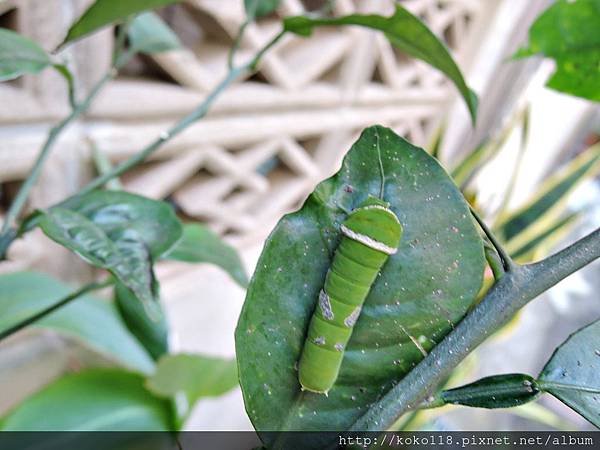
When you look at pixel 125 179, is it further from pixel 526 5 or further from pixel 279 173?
pixel 526 5

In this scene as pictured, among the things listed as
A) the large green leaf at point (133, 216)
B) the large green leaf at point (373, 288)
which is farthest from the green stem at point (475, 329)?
the large green leaf at point (133, 216)

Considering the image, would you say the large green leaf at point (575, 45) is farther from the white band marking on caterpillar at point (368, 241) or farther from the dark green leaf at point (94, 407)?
the dark green leaf at point (94, 407)

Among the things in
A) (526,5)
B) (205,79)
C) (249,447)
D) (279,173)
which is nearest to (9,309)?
(205,79)

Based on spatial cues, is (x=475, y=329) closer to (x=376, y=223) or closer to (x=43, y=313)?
(x=376, y=223)

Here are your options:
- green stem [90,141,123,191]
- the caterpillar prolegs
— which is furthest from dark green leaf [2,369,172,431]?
the caterpillar prolegs

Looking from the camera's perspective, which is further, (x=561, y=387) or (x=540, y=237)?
(x=540, y=237)

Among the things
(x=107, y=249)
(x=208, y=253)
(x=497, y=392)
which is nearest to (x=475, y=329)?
(x=497, y=392)
